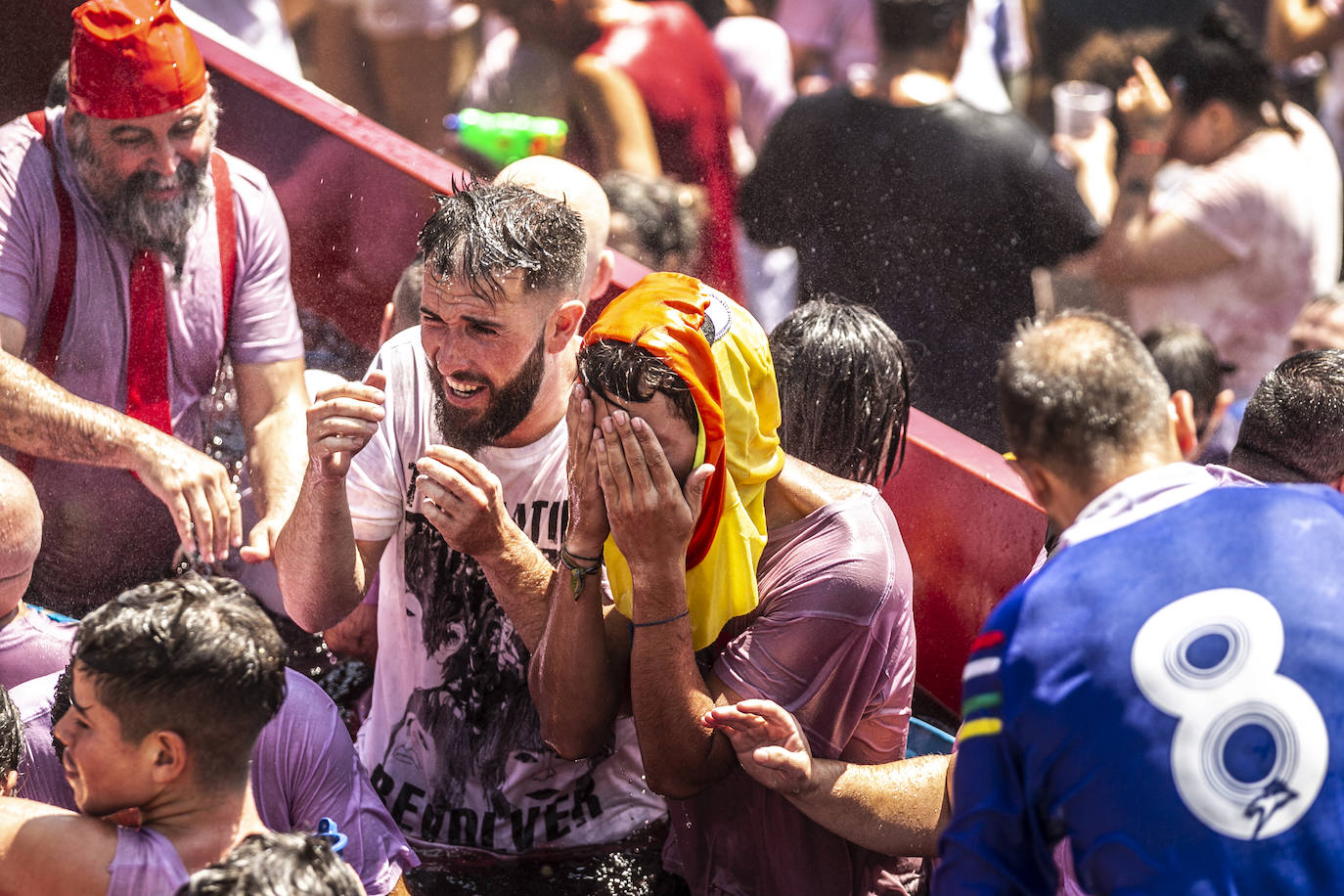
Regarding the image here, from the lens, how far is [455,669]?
2.99m

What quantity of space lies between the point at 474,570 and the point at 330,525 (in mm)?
327

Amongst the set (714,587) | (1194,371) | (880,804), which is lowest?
(1194,371)

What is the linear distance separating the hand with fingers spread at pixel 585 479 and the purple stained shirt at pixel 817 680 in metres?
0.31

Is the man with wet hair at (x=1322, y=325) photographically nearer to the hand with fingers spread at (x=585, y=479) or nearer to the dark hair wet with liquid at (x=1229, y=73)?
the dark hair wet with liquid at (x=1229, y=73)

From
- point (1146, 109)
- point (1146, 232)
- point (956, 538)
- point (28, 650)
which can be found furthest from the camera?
point (1146, 109)

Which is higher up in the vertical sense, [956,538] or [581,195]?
[581,195]

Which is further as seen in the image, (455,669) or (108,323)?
(108,323)

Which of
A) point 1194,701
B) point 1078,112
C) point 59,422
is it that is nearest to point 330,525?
point 59,422

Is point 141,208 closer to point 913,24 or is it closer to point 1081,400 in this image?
point 1081,400

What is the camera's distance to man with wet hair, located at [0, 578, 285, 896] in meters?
2.04

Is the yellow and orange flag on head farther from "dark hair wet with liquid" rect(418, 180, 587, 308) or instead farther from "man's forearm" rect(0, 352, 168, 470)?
"man's forearm" rect(0, 352, 168, 470)

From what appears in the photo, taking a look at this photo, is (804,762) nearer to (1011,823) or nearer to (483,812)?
(1011,823)

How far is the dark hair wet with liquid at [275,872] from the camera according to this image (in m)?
1.79

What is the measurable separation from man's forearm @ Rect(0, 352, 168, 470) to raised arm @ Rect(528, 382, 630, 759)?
1189 mm
